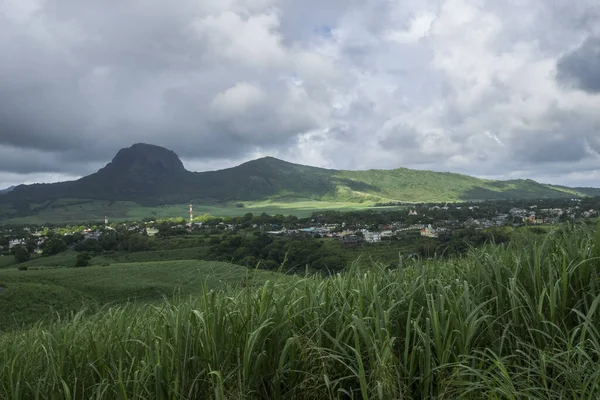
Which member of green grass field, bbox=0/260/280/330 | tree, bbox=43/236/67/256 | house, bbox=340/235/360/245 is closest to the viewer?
green grass field, bbox=0/260/280/330

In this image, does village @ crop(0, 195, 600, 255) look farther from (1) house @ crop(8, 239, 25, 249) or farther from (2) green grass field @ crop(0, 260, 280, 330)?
(2) green grass field @ crop(0, 260, 280, 330)

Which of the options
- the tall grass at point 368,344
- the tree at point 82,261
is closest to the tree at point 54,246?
the tree at point 82,261

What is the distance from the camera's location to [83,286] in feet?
175

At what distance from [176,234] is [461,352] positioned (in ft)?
394

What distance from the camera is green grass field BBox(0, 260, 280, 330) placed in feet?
139

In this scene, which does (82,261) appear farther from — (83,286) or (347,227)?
(347,227)

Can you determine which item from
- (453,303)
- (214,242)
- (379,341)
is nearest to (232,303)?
(379,341)

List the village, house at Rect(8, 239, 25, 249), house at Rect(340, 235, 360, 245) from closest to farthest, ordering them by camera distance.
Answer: the village
house at Rect(340, 235, 360, 245)
house at Rect(8, 239, 25, 249)

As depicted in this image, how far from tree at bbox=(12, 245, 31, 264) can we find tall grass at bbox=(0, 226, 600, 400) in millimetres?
98116

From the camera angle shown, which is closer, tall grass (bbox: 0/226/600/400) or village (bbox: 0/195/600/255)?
tall grass (bbox: 0/226/600/400)

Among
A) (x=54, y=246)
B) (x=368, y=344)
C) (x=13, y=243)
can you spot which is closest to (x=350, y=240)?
(x=54, y=246)

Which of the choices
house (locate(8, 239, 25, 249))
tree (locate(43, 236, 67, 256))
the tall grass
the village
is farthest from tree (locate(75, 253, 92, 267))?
the tall grass

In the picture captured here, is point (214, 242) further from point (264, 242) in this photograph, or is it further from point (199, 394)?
point (199, 394)

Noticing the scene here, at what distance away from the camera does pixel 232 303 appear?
4066 millimetres
